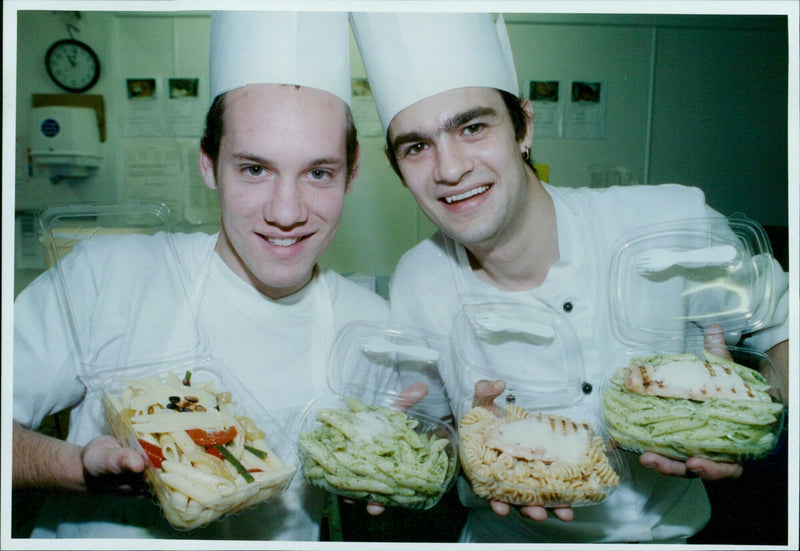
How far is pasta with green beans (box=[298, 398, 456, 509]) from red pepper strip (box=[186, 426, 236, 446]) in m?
0.16

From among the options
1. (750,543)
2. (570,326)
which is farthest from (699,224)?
(750,543)

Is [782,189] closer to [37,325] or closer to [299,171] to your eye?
[299,171]

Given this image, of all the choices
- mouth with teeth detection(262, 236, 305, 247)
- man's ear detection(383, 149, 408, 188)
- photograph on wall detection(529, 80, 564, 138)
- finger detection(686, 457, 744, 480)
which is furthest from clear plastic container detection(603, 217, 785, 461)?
mouth with teeth detection(262, 236, 305, 247)

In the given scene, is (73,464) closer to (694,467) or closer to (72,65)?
(72,65)

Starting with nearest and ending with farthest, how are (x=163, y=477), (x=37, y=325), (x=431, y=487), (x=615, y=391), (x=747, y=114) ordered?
1. (x=163, y=477)
2. (x=431, y=487)
3. (x=615, y=391)
4. (x=37, y=325)
5. (x=747, y=114)

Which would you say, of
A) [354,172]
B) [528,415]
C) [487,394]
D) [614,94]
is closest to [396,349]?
[487,394]

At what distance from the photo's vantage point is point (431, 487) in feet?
3.74

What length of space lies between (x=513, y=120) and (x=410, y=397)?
768 millimetres

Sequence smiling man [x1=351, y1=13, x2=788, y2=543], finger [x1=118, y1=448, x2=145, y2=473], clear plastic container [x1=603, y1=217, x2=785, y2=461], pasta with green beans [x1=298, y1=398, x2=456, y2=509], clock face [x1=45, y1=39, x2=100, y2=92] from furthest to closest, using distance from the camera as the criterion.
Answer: clock face [x1=45, y1=39, x2=100, y2=92] → smiling man [x1=351, y1=13, x2=788, y2=543] → clear plastic container [x1=603, y1=217, x2=785, y2=461] → pasta with green beans [x1=298, y1=398, x2=456, y2=509] → finger [x1=118, y1=448, x2=145, y2=473]

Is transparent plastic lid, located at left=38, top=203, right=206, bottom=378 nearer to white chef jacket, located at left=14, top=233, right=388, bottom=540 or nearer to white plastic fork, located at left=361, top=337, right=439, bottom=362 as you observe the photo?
white chef jacket, located at left=14, top=233, right=388, bottom=540

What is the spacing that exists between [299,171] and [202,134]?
→ 35cm

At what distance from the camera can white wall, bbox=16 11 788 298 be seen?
144 cm

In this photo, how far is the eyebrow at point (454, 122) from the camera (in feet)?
4.30

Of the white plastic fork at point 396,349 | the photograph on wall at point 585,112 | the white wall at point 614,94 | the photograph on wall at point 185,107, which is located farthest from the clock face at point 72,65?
the photograph on wall at point 585,112
